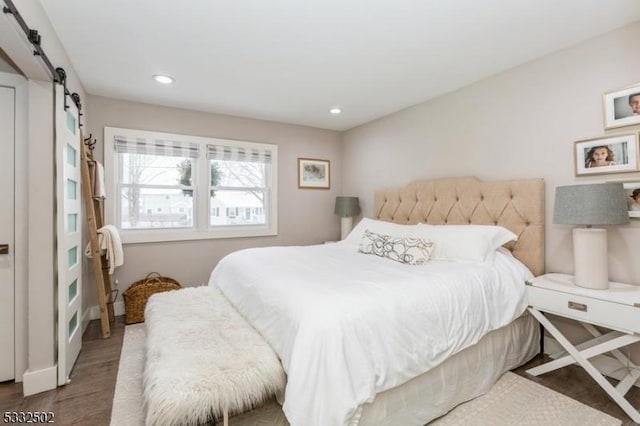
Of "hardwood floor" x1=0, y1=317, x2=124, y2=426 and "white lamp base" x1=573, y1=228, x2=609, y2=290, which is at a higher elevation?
"white lamp base" x1=573, y1=228, x2=609, y2=290

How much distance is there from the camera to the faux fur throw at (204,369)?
1307mm

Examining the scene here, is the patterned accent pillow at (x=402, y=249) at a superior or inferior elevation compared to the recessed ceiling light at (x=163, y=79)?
inferior

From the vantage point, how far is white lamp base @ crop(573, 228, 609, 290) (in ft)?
6.30

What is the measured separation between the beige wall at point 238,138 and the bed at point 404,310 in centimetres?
112

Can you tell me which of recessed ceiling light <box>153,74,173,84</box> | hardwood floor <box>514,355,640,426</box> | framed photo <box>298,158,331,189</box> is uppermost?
recessed ceiling light <box>153,74,173,84</box>

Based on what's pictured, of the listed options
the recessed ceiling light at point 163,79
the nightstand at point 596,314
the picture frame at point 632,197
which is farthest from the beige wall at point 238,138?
the picture frame at point 632,197

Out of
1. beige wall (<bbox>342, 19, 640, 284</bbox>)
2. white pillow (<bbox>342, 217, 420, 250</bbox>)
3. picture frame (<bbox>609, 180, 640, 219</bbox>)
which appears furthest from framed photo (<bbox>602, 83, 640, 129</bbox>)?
white pillow (<bbox>342, 217, 420, 250</bbox>)

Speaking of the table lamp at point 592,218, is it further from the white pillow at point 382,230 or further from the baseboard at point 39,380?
the baseboard at point 39,380

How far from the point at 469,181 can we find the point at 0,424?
12.5 ft

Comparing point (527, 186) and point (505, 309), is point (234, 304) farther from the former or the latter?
point (527, 186)

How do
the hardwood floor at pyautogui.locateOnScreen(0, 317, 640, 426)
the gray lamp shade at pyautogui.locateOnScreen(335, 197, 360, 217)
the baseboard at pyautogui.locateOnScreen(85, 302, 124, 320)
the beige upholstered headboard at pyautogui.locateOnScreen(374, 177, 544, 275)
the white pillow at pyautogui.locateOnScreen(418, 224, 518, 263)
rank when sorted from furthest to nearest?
the gray lamp shade at pyautogui.locateOnScreen(335, 197, 360, 217) < the baseboard at pyautogui.locateOnScreen(85, 302, 124, 320) < the beige upholstered headboard at pyautogui.locateOnScreen(374, 177, 544, 275) < the white pillow at pyautogui.locateOnScreen(418, 224, 518, 263) < the hardwood floor at pyautogui.locateOnScreen(0, 317, 640, 426)

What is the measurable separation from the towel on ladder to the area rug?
4.18 feet

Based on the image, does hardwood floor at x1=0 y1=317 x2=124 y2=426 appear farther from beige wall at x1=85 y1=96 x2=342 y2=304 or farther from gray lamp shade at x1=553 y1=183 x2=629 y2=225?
gray lamp shade at x1=553 y1=183 x2=629 y2=225

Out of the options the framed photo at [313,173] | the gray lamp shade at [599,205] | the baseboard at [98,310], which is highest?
the framed photo at [313,173]
